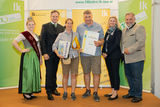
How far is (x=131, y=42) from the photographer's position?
2992 millimetres

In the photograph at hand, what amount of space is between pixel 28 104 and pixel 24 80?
0.45 m

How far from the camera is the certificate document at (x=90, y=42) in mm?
3041

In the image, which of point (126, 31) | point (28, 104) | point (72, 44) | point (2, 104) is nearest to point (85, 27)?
point (72, 44)

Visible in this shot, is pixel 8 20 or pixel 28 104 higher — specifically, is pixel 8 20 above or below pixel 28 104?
above

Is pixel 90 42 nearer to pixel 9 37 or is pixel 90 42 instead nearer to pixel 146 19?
pixel 146 19

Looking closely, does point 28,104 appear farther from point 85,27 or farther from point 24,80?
point 85,27

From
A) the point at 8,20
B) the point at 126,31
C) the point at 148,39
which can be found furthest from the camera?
the point at 8,20

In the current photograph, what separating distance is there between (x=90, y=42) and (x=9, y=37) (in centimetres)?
234

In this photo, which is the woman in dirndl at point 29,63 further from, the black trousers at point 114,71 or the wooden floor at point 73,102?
the black trousers at point 114,71

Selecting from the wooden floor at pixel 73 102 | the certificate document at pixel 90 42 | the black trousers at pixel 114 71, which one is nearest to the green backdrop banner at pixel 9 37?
the wooden floor at pixel 73 102

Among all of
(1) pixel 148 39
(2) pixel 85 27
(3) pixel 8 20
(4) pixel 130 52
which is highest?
(3) pixel 8 20

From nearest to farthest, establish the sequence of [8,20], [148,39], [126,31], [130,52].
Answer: [130,52]
[126,31]
[148,39]
[8,20]

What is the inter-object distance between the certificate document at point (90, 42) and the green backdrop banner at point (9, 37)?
2.17m

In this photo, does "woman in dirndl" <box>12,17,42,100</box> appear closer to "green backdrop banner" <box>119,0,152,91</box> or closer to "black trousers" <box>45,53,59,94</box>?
"black trousers" <box>45,53,59,94</box>
